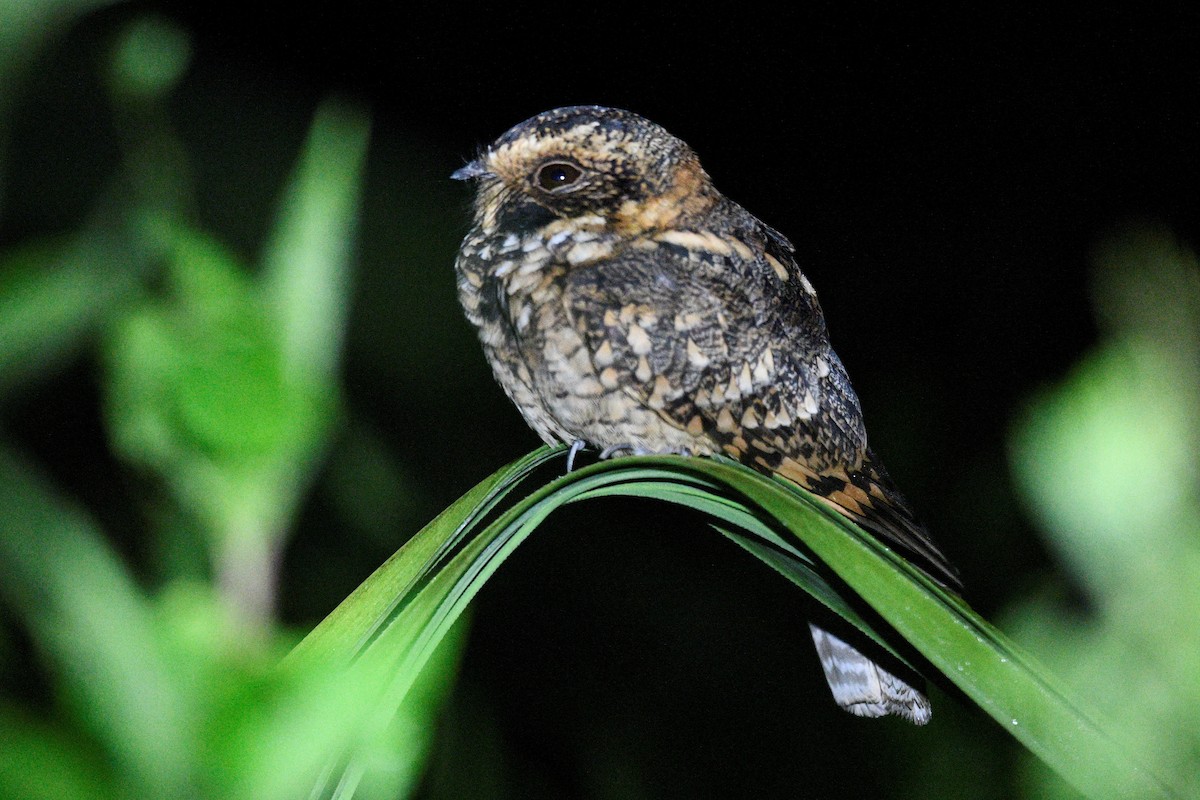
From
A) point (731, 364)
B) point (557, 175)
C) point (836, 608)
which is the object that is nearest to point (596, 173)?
point (557, 175)

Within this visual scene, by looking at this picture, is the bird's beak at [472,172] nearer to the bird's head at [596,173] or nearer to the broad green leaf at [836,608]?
the bird's head at [596,173]

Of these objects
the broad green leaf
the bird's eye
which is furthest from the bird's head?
the broad green leaf

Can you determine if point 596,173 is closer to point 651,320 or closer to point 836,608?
point 651,320

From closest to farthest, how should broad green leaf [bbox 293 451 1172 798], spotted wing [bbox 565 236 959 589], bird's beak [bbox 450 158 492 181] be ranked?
broad green leaf [bbox 293 451 1172 798]
spotted wing [bbox 565 236 959 589]
bird's beak [bbox 450 158 492 181]

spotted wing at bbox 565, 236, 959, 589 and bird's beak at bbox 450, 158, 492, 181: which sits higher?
bird's beak at bbox 450, 158, 492, 181

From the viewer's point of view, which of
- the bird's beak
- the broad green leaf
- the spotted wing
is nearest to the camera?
the broad green leaf

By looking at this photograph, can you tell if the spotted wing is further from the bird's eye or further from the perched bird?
the bird's eye

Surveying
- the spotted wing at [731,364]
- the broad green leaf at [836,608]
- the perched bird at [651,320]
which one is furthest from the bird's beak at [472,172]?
the broad green leaf at [836,608]
